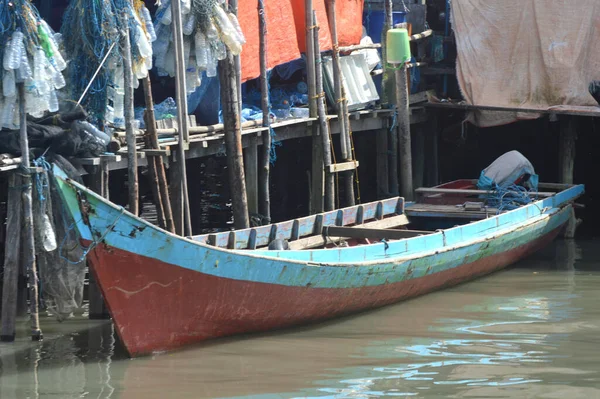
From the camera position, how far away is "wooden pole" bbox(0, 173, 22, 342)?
884 centimetres

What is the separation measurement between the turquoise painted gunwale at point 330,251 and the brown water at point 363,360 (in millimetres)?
520

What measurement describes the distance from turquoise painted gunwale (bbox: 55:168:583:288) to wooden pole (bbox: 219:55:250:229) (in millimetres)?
1755

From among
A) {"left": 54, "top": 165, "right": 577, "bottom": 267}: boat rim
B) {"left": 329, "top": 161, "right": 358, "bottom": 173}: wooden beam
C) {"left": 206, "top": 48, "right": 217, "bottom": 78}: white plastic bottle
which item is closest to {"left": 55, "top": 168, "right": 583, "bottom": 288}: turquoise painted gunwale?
{"left": 54, "top": 165, "right": 577, "bottom": 267}: boat rim

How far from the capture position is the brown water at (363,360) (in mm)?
7914

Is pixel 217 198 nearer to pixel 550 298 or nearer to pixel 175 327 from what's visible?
pixel 550 298

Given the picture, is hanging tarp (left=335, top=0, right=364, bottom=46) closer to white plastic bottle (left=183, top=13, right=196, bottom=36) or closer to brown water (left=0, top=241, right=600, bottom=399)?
white plastic bottle (left=183, top=13, right=196, bottom=36)

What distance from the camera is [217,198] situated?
18688mm

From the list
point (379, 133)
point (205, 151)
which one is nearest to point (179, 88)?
point (205, 151)

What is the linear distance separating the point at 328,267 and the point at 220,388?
6.48ft

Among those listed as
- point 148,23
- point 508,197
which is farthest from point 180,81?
point 508,197

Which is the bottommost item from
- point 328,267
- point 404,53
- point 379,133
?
point 328,267

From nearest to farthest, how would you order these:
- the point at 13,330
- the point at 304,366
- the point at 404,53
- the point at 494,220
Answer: the point at 304,366 < the point at 13,330 < the point at 494,220 < the point at 404,53

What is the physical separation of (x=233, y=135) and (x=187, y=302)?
2900 millimetres

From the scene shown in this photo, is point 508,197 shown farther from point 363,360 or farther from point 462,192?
point 363,360
